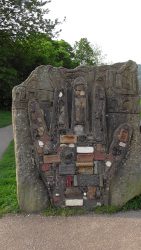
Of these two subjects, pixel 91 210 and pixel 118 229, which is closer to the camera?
pixel 118 229

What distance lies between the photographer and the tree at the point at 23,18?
89.8ft

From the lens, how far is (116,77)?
20.4 feet

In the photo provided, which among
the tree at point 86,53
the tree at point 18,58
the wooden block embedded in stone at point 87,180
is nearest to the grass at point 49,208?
the wooden block embedded in stone at point 87,180

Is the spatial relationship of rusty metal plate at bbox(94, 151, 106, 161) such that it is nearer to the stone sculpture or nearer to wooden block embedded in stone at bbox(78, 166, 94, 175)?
the stone sculpture

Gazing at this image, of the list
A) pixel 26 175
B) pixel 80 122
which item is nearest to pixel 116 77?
pixel 80 122

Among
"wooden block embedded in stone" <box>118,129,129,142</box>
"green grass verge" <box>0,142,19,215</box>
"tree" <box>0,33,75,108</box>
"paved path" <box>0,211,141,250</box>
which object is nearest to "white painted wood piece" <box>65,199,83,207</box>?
"paved path" <box>0,211,141,250</box>

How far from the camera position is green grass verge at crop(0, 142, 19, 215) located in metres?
6.39

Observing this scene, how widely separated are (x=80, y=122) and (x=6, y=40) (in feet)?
77.8

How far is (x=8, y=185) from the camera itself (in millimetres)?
7891

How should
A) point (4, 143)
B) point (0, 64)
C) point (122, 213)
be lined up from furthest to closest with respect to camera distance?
1. point (0, 64)
2. point (4, 143)
3. point (122, 213)

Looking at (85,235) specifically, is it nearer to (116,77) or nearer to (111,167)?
(111,167)

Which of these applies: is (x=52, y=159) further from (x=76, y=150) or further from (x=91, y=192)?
(x=91, y=192)

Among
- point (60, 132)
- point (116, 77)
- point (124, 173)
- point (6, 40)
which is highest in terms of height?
point (6, 40)

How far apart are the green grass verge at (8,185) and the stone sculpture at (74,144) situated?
362mm
